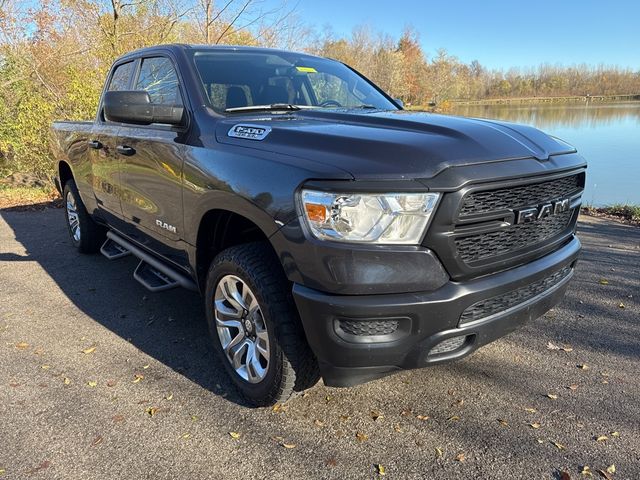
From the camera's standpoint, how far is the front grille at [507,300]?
2.16 meters

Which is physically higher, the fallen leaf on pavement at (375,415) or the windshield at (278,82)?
the windshield at (278,82)

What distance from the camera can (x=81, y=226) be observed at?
5426mm

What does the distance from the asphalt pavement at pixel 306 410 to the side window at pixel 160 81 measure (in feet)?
5.50

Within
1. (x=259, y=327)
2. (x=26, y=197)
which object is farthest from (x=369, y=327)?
(x=26, y=197)

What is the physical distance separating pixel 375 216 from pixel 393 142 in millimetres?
403

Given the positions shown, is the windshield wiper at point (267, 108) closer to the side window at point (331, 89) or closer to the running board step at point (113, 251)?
the side window at point (331, 89)

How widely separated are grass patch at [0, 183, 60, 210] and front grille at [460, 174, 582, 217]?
8697mm

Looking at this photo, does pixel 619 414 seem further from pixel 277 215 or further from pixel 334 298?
pixel 277 215

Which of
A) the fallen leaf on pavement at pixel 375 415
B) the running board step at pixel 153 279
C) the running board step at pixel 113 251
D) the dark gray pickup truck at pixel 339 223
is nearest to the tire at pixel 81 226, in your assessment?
the running board step at pixel 113 251

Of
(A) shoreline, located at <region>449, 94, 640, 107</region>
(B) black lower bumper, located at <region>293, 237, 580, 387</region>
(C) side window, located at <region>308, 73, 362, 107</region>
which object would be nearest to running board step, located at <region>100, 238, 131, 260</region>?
(C) side window, located at <region>308, 73, 362, 107</region>

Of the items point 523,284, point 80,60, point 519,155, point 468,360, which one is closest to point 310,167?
point 519,155

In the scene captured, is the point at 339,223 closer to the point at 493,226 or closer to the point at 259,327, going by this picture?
the point at 493,226

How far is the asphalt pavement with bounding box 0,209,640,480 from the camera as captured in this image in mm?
2234

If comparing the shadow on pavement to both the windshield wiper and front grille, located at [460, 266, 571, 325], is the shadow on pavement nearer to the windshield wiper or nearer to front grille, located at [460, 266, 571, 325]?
front grille, located at [460, 266, 571, 325]
